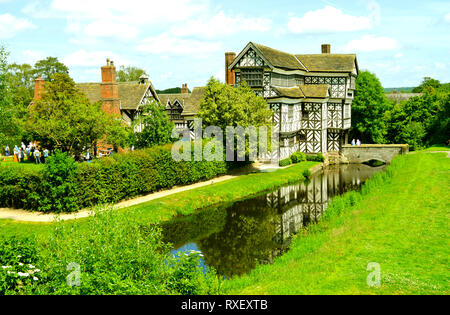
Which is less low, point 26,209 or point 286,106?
point 286,106

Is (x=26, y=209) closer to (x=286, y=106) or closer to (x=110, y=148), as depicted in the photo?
(x=110, y=148)

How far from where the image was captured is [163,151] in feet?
84.6

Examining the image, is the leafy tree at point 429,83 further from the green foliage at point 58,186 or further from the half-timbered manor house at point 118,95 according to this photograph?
the green foliage at point 58,186

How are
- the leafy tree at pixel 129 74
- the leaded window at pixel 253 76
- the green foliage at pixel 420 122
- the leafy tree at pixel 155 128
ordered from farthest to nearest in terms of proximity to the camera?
1. the leafy tree at pixel 129 74
2. the green foliage at pixel 420 122
3. the leaded window at pixel 253 76
4. the leafy tree at pixel 155 128

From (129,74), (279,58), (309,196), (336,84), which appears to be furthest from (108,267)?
(129,74)

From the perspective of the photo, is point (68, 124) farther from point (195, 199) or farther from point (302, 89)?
point (302, 89)

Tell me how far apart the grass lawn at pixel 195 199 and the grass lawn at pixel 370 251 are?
5171 millimetres

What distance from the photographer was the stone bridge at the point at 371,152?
133 feet

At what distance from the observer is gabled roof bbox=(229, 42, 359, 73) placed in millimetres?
39028

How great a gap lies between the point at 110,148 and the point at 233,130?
13387 millimetres

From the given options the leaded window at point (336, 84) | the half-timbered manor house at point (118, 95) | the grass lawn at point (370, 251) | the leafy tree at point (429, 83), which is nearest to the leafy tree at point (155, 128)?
the half-timbered manor house at point (118, 95)

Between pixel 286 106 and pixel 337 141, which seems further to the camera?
pixel 337 141

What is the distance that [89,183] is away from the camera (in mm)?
20750
